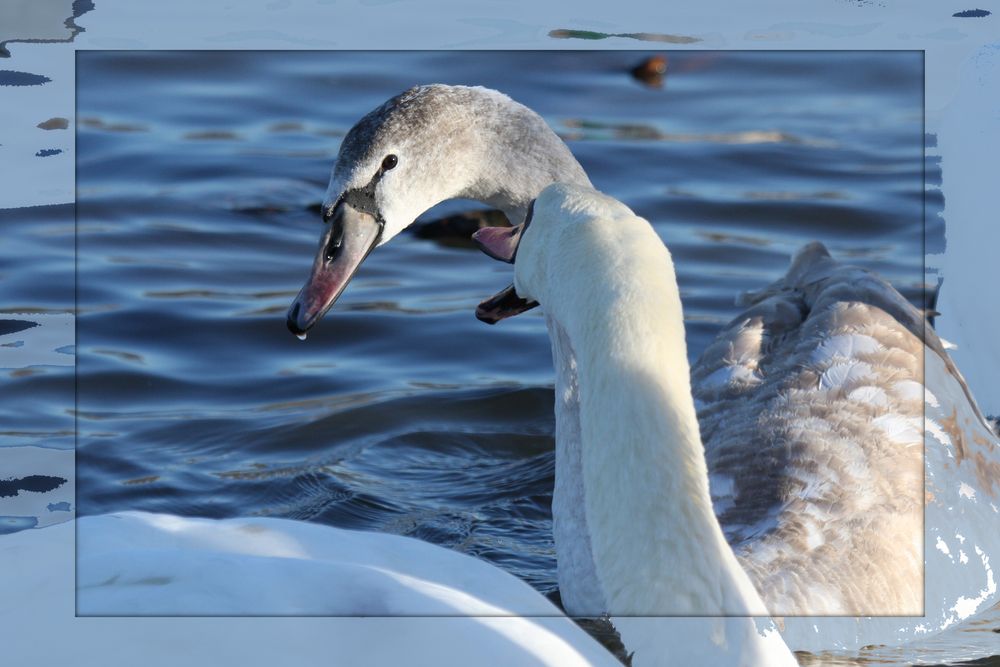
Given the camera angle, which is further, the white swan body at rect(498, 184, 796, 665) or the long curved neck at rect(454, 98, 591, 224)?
the long curved neck at rect(454, 98, 591, 224)

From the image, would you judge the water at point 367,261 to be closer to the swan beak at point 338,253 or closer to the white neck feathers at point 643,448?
the swan beak at point 338,253

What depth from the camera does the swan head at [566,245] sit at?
2.91 m

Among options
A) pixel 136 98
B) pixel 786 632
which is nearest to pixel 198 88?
pixel 136 98

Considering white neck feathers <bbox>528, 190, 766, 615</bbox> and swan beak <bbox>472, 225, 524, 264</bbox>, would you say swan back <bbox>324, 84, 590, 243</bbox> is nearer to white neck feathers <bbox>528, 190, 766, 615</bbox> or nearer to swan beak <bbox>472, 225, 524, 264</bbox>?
swan beak <bbox>472, 225, 524, 264</bbox>

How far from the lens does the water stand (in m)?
5.53

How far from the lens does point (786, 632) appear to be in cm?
397

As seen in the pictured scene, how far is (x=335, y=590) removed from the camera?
2783mm

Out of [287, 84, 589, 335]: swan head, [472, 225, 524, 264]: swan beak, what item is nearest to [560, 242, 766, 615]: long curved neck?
[472, 225, 524, 264]: swan beak

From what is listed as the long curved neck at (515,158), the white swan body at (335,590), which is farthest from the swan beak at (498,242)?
the white swan body at (335,590)

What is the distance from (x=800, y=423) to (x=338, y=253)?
52.9 inches

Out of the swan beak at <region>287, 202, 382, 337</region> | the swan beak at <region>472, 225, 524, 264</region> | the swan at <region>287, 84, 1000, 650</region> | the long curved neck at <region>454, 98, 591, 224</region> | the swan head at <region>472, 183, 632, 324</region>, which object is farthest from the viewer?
the long curved neck at <region>454, 98, 591, 224</region>

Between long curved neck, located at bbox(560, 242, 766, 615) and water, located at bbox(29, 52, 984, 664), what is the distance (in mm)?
2351

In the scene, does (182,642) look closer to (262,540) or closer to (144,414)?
(262,540)

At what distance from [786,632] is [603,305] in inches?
57.5
